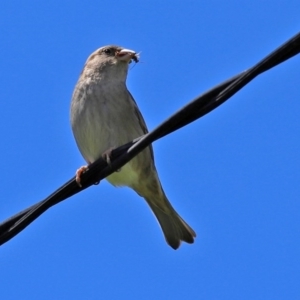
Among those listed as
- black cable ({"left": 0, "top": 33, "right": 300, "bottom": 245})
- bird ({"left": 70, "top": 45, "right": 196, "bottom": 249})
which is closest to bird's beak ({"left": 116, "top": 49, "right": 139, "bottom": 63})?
bird ({"left": 70, "top": 45, "right": 196, "bottom": 249})

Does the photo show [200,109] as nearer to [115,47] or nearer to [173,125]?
[173,125]

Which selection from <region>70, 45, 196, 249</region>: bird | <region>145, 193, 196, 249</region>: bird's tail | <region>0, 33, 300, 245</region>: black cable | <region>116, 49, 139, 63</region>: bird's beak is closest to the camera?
<region>0, 33, 300, 245</region>: black cable

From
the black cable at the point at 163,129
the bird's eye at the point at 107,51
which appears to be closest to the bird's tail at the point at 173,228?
the bird's eye at the point at 107,51

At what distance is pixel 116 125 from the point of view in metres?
6.90

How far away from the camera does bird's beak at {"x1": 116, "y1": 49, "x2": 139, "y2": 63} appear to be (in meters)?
7.58

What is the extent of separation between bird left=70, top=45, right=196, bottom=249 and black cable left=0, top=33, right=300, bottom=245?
1.95 m

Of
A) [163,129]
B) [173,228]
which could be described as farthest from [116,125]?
[163,129]

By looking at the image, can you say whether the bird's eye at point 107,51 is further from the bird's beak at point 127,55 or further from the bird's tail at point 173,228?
the bird's tail at point 173,228

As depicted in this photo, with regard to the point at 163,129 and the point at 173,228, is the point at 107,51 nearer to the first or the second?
the point at 173,228

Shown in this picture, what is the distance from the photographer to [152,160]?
24.0ft

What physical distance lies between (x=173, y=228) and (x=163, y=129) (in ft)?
12.3

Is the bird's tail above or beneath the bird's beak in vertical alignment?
beneath

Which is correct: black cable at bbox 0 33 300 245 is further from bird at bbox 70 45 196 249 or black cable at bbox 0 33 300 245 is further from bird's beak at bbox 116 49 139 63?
bird's beak at bbox 116 49 139 63

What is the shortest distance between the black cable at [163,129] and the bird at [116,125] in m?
1.95
